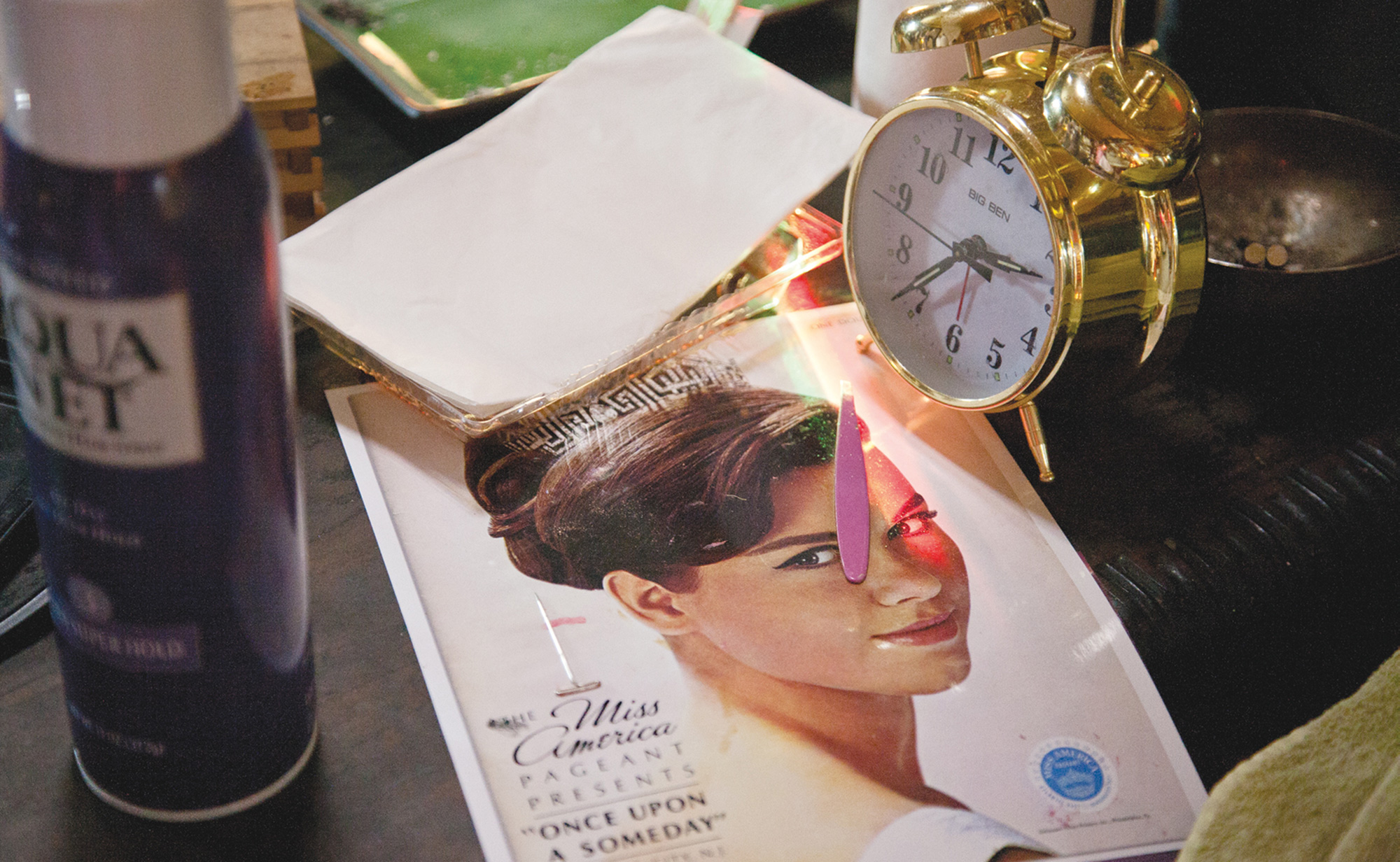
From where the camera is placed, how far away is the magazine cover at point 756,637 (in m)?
0.45

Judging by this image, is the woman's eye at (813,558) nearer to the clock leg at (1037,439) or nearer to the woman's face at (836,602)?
the woman's face at (836,602)

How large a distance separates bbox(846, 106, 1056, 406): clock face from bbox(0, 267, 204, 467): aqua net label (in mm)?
371

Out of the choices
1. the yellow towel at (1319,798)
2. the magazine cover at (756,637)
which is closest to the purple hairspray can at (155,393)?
the magazine cover at (756,637)

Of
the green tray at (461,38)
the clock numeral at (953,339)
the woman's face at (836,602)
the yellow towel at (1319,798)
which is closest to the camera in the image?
the yellow towel at (1319,798)

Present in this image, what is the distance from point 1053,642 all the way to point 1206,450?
16cm

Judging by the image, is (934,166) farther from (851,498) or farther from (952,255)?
(851,498)

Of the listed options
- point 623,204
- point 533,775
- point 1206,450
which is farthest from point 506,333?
point 1206,450

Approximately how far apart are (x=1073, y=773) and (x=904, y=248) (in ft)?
0.90

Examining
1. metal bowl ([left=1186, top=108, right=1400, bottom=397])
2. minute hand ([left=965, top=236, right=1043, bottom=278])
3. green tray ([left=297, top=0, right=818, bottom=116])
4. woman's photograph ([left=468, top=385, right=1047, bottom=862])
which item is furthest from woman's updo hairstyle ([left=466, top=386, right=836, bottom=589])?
green tray ([left=297, top=0, right=818, bottom=116])

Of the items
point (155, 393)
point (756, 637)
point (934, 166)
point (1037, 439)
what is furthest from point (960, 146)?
point (155, 393)

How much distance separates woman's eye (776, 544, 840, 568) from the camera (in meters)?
0.54

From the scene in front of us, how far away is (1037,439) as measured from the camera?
583 mm

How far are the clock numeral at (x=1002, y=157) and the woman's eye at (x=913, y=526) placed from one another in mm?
166

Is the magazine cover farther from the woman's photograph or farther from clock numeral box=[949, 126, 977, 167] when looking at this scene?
clock numeral box=[949, 126, 977, 167]
